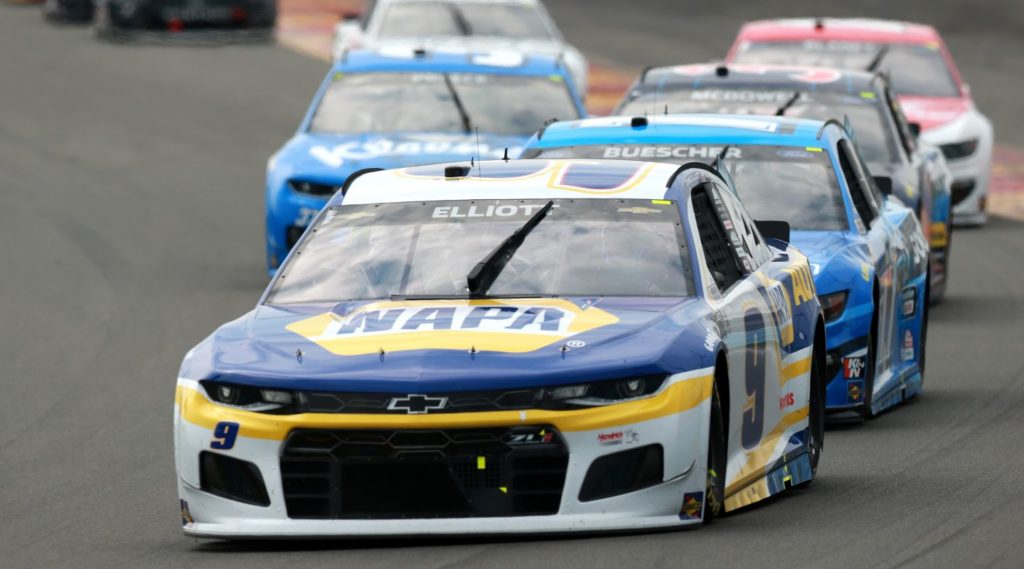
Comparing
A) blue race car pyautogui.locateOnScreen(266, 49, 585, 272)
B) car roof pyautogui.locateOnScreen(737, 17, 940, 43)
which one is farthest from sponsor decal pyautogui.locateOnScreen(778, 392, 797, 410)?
car roof pyautogui.locateOnScreen(737, 17, 940, 43)

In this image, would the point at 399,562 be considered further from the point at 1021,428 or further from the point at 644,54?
the point at 644,54

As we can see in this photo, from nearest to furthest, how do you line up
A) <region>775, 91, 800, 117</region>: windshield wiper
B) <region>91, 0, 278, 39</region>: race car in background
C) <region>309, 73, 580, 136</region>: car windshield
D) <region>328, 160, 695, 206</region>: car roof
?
<region>328, 160, 695, 206</region>: car roof
<region>775, 91, 800, 117</region>: windshield wiper
<region>309, 73, 580, 136</region>: car windshield
<region>91, 0, 278, 39</region>: race car in background

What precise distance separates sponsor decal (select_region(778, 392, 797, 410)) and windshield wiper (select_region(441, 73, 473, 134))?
793cm

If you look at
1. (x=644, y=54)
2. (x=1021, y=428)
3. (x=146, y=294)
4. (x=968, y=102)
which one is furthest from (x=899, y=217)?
(x=644, y=54)

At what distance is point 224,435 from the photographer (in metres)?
7.68

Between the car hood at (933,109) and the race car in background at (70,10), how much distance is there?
18.3m

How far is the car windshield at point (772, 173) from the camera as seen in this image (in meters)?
12.1

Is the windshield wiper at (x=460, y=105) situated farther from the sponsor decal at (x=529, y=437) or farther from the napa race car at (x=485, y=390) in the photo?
the sponsor decal at (x=529, y=437)

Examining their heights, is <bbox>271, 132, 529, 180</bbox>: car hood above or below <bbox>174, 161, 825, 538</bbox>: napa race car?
below

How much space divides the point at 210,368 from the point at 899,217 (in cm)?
588

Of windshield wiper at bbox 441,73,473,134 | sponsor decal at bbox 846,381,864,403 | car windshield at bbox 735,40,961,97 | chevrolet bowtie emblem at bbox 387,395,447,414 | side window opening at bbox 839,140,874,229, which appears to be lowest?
car windshield at bbox 735,40,961,97

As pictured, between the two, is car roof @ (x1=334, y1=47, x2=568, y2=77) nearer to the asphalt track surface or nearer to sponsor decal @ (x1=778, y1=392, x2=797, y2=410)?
the asphalt track surface

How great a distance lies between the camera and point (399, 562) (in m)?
7.47

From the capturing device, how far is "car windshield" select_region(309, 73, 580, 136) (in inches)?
671
